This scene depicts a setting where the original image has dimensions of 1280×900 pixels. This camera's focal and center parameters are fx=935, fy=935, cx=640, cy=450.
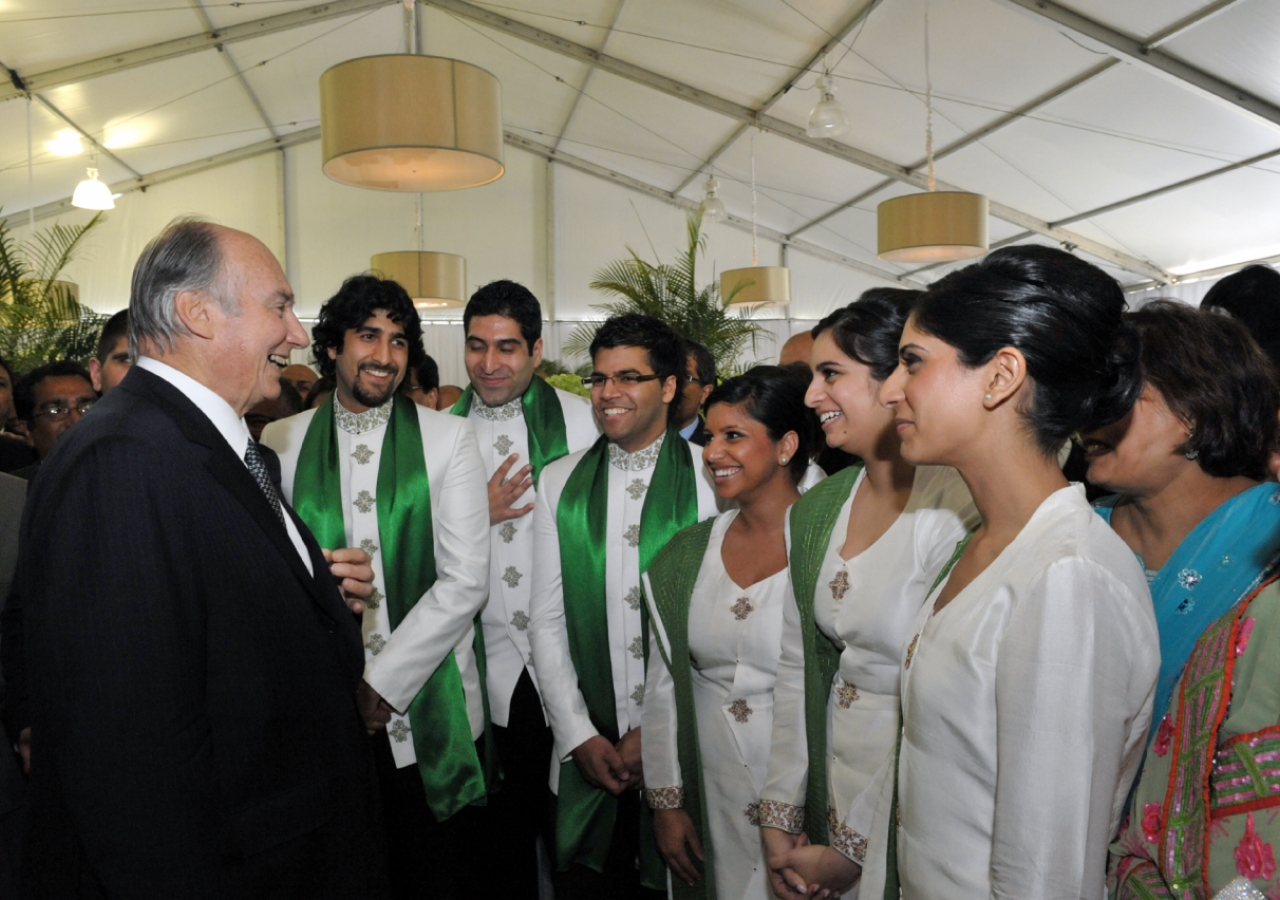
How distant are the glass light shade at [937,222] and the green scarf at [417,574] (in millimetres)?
4011

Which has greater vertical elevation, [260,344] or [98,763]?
[260,344]

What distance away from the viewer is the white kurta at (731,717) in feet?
6.50

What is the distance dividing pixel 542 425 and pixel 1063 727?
6.58ft

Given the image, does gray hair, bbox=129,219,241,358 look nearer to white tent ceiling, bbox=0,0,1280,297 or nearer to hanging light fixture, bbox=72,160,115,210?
white tent ceiling, bbox=0,0,1280,297

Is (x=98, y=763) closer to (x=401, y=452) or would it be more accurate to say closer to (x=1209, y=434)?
(x=401, y=452)

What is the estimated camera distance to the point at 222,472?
1.32 meters

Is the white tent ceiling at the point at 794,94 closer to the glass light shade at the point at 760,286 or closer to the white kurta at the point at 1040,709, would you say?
the glass light shade at the point at 760,286

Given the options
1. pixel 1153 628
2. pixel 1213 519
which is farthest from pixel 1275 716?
pixel 1213 519

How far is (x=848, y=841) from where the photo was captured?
165 cm

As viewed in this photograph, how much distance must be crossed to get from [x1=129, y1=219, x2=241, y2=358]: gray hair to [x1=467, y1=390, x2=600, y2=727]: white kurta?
1.22 m

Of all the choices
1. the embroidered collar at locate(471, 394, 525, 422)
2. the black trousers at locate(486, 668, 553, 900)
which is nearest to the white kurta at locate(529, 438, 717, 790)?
the black trousers at locate(486, 668, 553, 900)

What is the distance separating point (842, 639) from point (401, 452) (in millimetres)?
1262

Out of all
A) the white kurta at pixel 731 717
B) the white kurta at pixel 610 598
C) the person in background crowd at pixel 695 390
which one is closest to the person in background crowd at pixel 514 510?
the white kurta at pixel 610 598

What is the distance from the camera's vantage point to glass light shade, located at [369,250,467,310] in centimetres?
713
